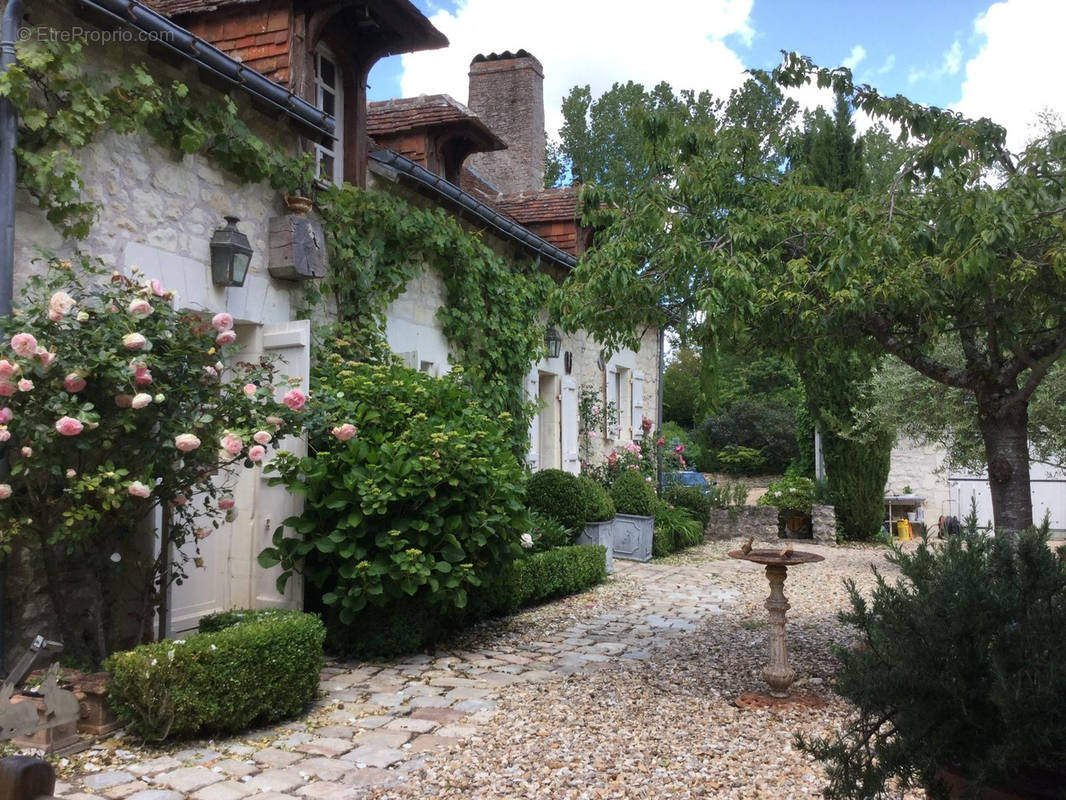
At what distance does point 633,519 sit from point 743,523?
3.73 meters

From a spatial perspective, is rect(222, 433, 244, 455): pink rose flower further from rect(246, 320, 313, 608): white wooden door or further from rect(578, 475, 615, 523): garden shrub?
rect(578, 475, 615, 523): garden shrub

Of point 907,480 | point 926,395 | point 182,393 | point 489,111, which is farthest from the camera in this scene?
point 907,480

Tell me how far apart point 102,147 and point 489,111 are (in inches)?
354

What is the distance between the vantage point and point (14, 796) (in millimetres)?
1367

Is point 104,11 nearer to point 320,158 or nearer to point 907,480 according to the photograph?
point 320,158

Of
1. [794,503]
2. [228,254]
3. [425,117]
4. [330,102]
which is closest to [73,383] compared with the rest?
[228,254]

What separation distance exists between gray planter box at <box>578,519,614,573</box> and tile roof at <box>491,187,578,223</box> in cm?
428

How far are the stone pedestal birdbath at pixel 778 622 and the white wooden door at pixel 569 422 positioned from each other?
20.2ft

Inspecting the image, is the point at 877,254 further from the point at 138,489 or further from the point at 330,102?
Result: the point at 330,102

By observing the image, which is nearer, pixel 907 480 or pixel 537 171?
pixel 537 171

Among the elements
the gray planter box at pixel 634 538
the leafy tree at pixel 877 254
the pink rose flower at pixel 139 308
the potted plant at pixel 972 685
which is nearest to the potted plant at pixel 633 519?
the gray planter box at pixel 634 538

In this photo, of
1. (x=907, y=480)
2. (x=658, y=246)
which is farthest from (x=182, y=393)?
(x=907, y=480)

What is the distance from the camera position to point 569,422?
37.0ft

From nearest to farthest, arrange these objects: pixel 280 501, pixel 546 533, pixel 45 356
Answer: pixel 45 356 → pixel 280 501 → pixel 546 533
